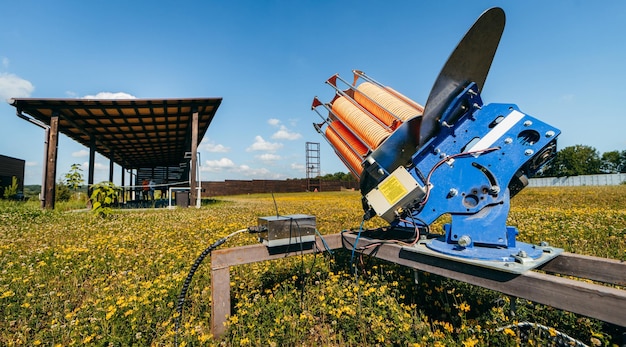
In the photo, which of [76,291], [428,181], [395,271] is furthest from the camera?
[395,271]

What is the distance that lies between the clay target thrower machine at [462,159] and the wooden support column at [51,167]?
1461 centimetres

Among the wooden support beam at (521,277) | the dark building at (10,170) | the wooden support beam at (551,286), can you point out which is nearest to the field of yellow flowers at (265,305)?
the wooden support beam at (521,277)

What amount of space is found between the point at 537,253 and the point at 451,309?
1196 mm

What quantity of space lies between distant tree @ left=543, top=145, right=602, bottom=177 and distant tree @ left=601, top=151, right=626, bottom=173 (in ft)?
21.1

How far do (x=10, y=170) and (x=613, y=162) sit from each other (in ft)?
486

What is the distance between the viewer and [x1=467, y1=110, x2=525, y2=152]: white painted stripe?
8.96ft

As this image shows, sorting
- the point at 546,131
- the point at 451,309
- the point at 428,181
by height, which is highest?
the point at 546,131

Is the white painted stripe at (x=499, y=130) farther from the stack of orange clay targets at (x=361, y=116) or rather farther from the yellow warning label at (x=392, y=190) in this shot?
the yellow warning label at (x=392, y=190)

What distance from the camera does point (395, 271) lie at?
13.8 ft

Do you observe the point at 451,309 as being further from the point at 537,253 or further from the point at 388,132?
the point at 388,132

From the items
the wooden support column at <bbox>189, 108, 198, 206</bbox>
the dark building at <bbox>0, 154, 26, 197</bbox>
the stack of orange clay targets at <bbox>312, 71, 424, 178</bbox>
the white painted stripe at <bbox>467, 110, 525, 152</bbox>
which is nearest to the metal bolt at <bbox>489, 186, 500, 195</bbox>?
the white painted stripe at <bbox>467, 110, 525, 152</bbox>

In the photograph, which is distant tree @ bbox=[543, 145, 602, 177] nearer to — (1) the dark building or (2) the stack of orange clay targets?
(2) the stack of orange clay targets

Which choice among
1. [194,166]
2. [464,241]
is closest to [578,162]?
[194,166]

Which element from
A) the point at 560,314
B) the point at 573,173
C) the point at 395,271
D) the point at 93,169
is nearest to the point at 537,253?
the point at 560,314
